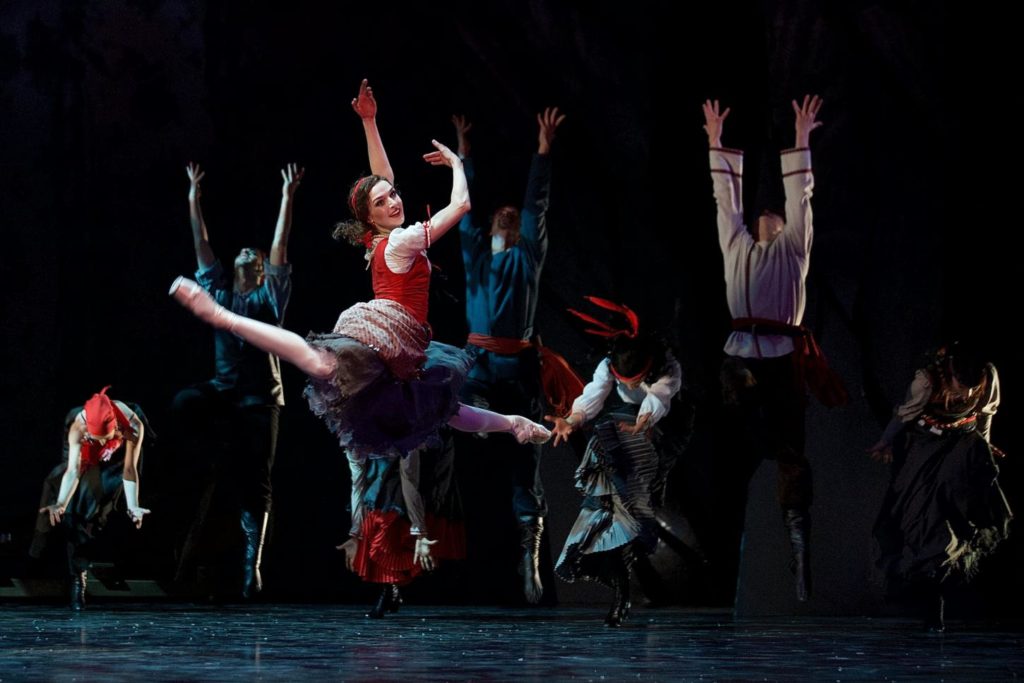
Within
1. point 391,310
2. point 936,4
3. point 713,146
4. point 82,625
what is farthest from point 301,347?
point 936,4

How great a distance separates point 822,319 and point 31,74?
15.0ft

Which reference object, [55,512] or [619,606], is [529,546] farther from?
[55,512]

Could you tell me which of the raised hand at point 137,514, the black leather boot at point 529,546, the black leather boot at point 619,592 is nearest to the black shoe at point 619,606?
the black leather boot at point 619,592

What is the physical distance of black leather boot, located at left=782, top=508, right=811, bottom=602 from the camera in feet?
22.3

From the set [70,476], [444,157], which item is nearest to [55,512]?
[70,476]

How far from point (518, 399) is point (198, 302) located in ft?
9.27

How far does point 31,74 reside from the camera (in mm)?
8188

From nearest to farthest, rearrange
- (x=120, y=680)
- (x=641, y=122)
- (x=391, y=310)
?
1. (x=120, y=680)
2. (x=391, y=310)
3. (x=641, y=122)

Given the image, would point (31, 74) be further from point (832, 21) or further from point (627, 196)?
point (832, 21)

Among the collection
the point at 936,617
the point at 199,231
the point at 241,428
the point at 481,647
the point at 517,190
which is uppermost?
the point at 517,190

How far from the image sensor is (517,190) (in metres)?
7.80

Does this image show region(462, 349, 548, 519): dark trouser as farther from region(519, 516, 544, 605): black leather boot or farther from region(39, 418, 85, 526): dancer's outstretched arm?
region(39, 418, 85, 526): dancer's outstretched arm

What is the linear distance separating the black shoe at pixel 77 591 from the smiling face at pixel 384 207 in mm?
3083

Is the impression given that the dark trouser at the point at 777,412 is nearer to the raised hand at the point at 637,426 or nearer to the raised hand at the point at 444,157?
the raised hand at the point at 637,426
